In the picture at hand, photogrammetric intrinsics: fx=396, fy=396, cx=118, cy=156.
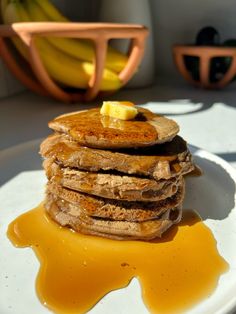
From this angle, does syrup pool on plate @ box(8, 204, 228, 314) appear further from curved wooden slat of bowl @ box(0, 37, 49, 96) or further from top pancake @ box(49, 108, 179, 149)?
curved wooden slat of bowl @ box(0, 37, 49, 96)

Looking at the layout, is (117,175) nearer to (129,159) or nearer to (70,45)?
(129,159)

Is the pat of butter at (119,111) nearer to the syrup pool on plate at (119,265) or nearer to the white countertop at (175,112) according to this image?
the syrup pool on plate at (119,265)

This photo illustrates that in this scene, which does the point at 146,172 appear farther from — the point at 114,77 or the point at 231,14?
the point at 231,14

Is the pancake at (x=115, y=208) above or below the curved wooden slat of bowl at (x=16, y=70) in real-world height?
below

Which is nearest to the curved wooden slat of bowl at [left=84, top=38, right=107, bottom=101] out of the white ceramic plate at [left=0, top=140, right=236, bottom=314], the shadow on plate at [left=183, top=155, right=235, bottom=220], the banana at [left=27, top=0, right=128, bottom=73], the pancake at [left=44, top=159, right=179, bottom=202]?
the banana at [left=27, top=0, right=128, bottom=73]

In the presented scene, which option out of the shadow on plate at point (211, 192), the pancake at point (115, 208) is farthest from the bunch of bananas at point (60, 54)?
the pancake at point (115, 208)

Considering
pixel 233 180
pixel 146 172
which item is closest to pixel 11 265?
pixel 146 172
